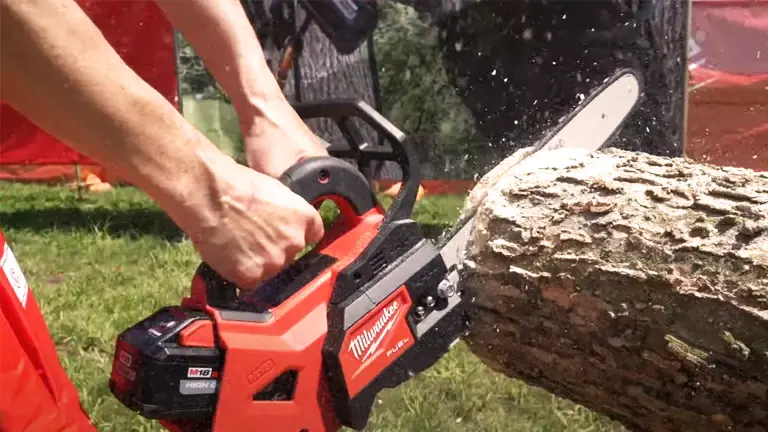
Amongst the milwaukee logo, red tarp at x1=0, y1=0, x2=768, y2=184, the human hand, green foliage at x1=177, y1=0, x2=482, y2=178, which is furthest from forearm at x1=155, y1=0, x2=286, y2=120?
red tarp at x1=0, y1=0, x2=768, y2=184

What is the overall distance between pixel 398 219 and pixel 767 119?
10.4ft

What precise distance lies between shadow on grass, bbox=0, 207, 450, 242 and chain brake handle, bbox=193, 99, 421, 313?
2.37 meters

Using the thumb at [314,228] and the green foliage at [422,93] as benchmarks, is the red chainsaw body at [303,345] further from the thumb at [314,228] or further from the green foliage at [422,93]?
the green foliage at [422,93]

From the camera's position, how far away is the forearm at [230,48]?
66.9 inches

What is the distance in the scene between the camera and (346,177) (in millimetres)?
1545

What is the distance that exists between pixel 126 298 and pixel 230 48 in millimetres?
1638

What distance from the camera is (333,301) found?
59.9 inches

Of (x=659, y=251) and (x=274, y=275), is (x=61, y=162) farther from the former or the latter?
(x=659, y=251)

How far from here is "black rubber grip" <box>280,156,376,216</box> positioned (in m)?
1.48

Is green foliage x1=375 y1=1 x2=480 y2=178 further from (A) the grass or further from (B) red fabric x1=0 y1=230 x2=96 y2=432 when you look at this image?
(B) red fabric x1=0 y1=230 x2=96 y2=432

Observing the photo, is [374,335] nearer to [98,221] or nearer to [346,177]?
[346,177]

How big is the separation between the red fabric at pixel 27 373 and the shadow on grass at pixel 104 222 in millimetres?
2660

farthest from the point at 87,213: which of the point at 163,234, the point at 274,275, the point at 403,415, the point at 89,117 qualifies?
the point at 89,117

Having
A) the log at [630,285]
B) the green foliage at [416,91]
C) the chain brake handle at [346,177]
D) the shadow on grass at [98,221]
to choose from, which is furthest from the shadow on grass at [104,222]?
the chain brake handle at [346,177]
